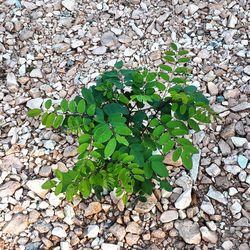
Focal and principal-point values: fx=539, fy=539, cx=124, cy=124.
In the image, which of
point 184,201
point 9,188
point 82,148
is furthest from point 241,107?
point 9,188

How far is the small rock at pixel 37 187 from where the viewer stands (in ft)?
8.36

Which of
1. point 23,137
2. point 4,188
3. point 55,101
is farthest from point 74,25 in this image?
point 4,188

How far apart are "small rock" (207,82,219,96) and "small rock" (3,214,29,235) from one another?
116 centimetres

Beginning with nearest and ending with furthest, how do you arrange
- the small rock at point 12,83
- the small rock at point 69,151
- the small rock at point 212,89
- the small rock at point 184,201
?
1. the small rock at point 184,201
2. the small rock at point 69,151
3. the small rock at point 212,89
4. the small rock at point 12,83

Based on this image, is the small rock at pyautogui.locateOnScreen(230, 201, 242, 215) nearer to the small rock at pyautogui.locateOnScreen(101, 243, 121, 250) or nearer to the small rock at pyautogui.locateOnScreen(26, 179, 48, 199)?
the small rock at pyautogui.locateOnScreen(101, 243, 121, 250)

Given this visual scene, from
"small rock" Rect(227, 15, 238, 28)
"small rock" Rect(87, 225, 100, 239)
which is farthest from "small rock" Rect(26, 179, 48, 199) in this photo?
"small rock" Rect(227, 15, 238, 28)

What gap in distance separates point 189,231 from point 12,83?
4.36ft

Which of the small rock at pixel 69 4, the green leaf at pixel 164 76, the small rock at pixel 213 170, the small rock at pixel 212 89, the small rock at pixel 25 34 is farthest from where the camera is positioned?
the small rock at pixel 69 4

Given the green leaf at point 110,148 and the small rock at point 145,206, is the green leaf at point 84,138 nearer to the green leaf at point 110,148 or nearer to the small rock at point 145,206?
the green leaf at point 110,148

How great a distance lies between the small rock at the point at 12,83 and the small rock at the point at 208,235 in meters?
1.32

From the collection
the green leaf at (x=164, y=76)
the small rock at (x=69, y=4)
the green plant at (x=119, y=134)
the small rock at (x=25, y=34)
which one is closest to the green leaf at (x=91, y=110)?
the green plant at (x=119, y=134)

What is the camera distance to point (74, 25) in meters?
3.31

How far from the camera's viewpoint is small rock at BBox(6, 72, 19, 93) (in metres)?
3.02

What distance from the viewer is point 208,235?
2369 mm
